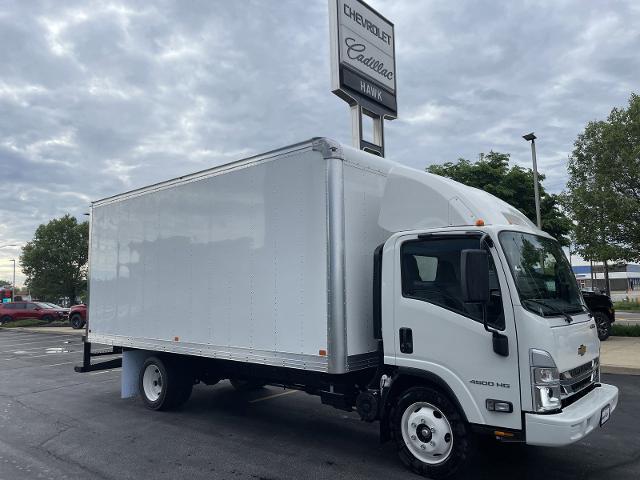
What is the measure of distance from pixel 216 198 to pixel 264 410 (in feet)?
11.4

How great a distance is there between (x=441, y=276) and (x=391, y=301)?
22.9 inches

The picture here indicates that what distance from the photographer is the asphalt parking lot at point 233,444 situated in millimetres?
5059

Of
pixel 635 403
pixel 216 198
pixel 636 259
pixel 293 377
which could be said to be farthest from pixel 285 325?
pixel 636 259

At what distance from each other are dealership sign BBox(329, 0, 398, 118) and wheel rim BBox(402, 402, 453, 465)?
7.57 metres

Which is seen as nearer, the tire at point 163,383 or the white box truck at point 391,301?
the white box truck at point 391,301

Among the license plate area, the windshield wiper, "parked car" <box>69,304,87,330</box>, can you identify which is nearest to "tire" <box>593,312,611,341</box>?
the license plate area

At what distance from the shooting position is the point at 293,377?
603 centimetres

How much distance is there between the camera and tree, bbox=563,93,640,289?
15.5m

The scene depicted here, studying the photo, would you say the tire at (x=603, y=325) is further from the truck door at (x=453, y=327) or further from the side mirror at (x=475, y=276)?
the side mirror at (x=475, y=276)

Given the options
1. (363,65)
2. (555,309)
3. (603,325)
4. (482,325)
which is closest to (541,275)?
(555,309)

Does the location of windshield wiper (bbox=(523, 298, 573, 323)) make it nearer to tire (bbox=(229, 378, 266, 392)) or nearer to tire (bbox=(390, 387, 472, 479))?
tire (bbox=(390, 387, 472, 479))

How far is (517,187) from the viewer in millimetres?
17500

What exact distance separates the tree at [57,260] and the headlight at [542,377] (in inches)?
1741

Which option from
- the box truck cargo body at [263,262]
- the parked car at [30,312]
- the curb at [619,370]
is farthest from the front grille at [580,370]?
the parked car at [30,312]
